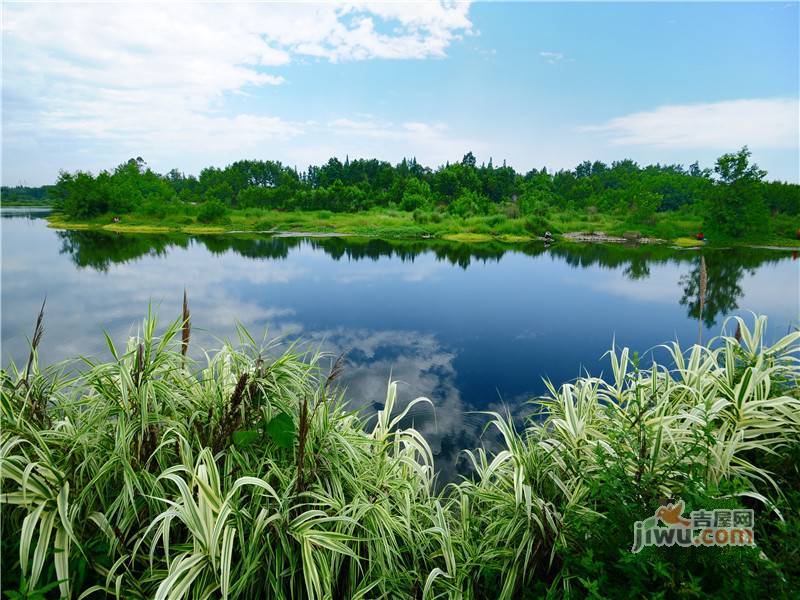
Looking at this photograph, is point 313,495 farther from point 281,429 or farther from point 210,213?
point 210,213

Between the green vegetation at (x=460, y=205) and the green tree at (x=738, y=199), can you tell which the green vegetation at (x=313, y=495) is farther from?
the green tree at (x=738, y=199)

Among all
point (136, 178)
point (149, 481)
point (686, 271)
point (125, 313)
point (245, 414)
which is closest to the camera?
point (149, 481)

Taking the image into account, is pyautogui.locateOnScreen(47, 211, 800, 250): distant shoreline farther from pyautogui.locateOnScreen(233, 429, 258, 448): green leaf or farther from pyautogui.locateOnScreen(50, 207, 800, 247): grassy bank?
pyautogui.locateOnScreen(233, 429, 258, 448): green leaf

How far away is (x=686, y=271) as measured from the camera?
16156mm

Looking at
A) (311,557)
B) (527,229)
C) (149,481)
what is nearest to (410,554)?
(311,557)

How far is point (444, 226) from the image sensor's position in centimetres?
2977

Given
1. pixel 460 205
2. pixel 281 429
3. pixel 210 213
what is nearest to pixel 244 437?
pixel 281 429

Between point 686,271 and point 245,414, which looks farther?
point 686,271

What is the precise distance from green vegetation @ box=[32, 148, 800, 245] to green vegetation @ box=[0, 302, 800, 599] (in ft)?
86.1

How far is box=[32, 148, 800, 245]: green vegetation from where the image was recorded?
25.8m

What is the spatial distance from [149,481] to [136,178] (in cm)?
5394

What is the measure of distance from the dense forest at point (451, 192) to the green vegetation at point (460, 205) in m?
0.09

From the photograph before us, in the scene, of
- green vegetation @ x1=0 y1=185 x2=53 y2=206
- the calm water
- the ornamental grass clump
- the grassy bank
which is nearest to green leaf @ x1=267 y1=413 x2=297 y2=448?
the ornamental grass clump

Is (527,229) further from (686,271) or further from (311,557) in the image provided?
(311,557)
